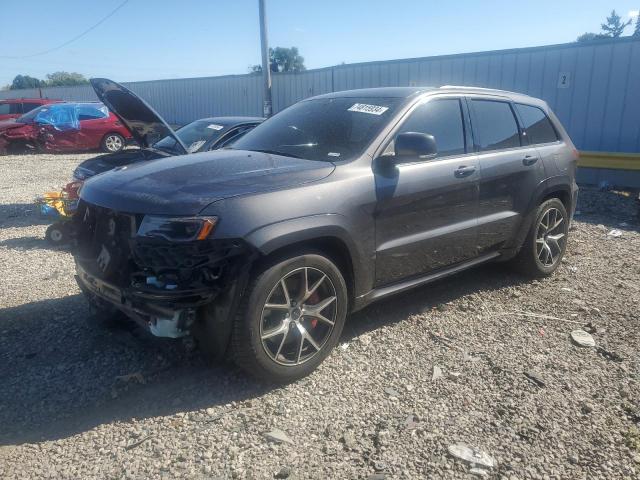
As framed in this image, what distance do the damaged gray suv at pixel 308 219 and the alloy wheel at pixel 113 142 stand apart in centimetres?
1464

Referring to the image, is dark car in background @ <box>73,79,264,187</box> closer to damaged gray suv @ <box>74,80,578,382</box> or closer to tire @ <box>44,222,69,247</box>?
tire @ <box>44,222,69,247</box>

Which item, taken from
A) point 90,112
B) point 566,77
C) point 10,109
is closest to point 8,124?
point 90,112

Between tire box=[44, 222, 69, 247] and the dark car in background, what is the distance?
1.93 ft

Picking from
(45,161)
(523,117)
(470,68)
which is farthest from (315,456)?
(45,161)

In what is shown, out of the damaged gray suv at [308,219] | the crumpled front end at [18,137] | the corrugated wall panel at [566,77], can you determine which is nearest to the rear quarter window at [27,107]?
the crumpled front end at [18,137]

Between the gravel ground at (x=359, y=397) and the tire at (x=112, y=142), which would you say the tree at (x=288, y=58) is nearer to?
the tire at (x=112, y=142)

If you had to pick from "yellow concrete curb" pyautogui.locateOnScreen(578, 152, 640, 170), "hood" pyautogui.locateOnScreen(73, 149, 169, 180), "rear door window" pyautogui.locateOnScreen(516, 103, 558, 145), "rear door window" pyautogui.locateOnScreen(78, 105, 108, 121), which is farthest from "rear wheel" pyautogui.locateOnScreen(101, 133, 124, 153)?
"rear door window" pyautogui.locateOnScreen(516, 103, 558, 145)

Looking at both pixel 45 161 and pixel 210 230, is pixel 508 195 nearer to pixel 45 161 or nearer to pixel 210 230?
pixel 210 230

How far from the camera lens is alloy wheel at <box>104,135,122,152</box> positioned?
17.6 m

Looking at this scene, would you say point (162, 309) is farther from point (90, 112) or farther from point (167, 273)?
point (90, 112)

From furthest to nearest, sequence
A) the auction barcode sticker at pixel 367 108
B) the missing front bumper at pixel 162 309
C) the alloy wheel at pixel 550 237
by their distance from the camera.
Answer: the alloy wheel at pixel 550 237
the auction barcode sticker at pixel 367 108
the missing front bumper at pixel 162 309

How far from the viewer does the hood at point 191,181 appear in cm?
298

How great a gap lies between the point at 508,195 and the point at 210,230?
112 inches

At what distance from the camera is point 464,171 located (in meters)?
4.18
